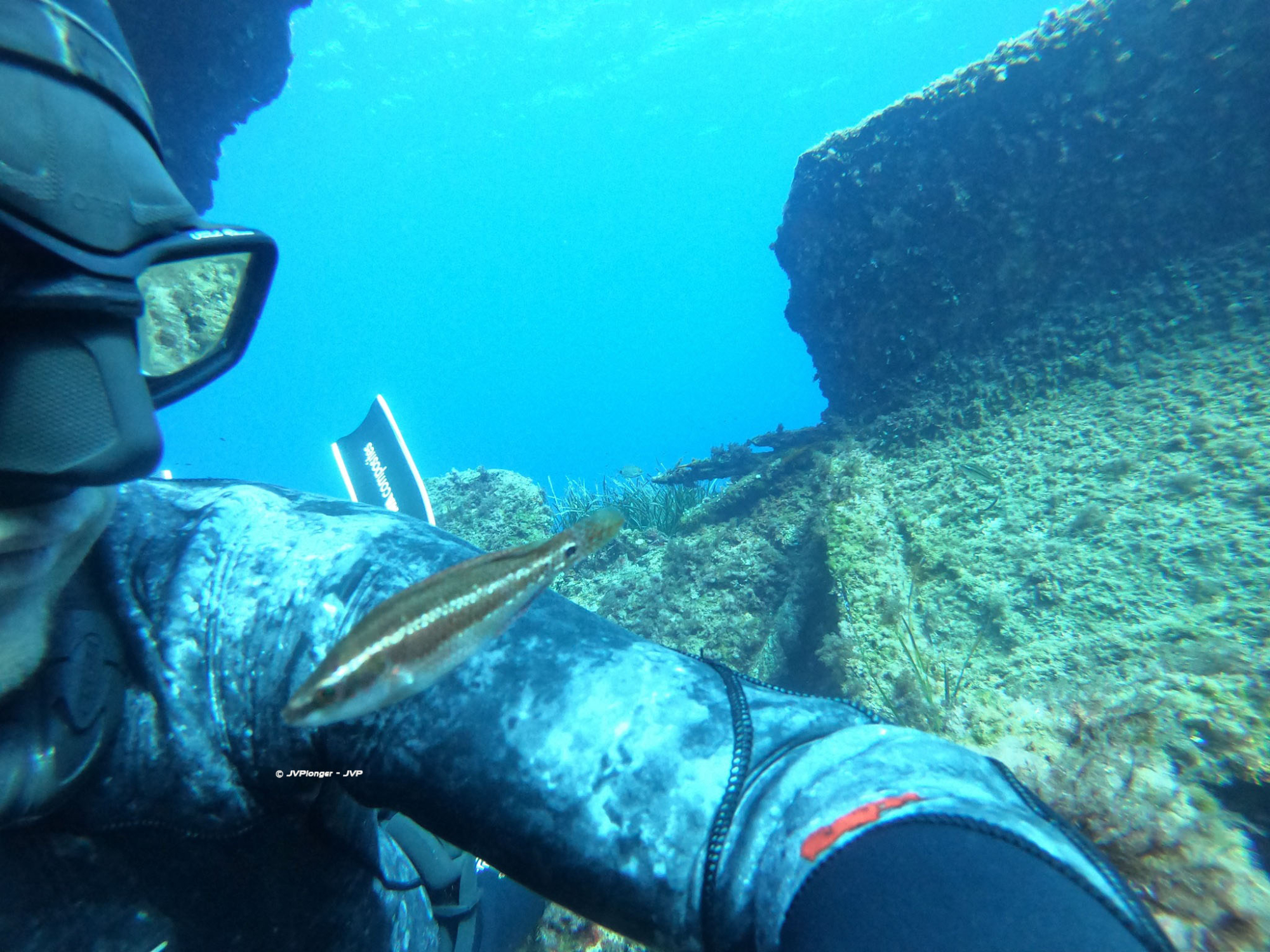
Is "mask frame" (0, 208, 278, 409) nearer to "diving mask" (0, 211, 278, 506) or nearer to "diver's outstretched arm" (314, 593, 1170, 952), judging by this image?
"diving mask" (0, 211, 278, 506)

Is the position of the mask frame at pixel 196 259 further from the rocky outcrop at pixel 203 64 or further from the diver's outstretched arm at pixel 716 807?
the rocky outcrop at pixel 203 64

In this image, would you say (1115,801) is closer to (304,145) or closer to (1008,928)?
(1008,928)

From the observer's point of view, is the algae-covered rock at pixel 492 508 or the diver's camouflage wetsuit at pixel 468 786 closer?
the diver's camouflage wetsuit at pixel 468 786

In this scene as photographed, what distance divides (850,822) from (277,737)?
→ 130cm

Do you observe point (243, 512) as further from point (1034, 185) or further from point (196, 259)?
point (1034, 185)

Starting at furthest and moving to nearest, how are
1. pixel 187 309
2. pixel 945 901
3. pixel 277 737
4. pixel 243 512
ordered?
pixel 187 309, pixel 243 512, pixel 277 737, pixel 945 901

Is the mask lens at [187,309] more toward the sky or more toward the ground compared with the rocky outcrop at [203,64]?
more toward the ground

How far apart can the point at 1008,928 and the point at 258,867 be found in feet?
5.38

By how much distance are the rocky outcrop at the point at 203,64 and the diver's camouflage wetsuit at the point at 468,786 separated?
27.7 ft

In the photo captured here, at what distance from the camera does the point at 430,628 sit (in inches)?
39.0

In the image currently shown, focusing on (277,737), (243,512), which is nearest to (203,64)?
(243,512)

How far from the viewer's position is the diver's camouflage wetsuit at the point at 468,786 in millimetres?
990

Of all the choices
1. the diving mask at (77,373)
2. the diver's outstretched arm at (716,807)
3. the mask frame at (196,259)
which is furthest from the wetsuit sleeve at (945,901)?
the mask frame at (196,259)

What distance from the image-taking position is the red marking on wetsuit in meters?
1.00
